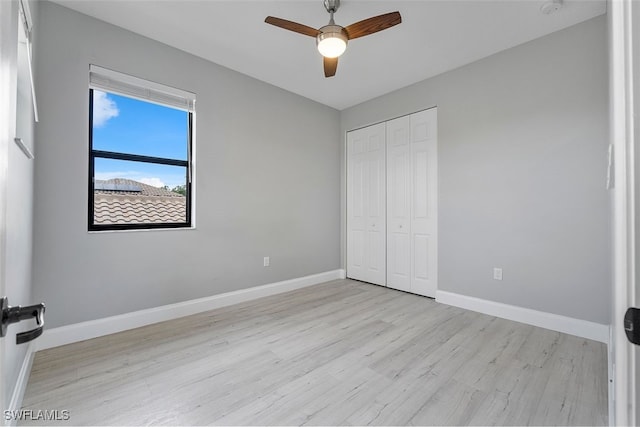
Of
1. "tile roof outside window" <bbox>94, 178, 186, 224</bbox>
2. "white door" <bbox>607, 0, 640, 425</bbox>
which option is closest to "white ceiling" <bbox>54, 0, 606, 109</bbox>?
"tile roof outside window" <bbox>94, 178, 186, 224</bbox>

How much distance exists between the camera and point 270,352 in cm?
216

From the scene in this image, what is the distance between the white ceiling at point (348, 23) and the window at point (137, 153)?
0.53m

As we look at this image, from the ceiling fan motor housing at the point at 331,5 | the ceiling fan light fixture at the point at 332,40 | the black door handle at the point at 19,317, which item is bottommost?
the black door handle at the point at 19,317

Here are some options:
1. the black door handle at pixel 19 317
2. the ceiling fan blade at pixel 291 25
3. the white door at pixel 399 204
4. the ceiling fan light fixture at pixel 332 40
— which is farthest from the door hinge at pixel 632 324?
the white door at pixel 399 204

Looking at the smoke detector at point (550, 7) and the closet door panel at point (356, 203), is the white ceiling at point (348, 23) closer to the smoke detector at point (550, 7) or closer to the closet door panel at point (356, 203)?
the smoke detector at point (550, 7)

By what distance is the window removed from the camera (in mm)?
2508

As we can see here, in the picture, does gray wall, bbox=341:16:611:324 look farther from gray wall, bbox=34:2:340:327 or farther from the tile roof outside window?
the tile roof outside window

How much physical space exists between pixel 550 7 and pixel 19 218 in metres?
4.06

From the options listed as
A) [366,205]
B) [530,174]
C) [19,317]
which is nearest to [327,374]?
[19,317]

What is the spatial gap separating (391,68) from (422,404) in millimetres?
3230

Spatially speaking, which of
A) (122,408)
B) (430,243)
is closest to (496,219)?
(430,243)

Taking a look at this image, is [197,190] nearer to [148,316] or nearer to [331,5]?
[148,316]

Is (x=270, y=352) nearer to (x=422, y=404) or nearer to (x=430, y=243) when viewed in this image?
(x=422, y=404)

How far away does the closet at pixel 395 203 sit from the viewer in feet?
11.5
